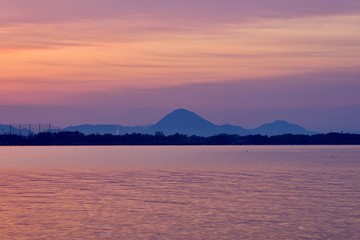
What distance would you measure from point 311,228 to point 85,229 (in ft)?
42.9

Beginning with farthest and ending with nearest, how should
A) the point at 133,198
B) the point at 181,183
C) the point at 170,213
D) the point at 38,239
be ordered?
the point at 181,183
the point at 133,198
the point at 170,213
the point at 38,239

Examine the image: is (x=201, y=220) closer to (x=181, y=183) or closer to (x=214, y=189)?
(x=214, y=189)

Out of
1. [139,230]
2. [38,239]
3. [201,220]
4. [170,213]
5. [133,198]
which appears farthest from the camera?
[133,198]

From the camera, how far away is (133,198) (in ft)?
198

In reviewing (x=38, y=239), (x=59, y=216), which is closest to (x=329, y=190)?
(x=59, y=216)

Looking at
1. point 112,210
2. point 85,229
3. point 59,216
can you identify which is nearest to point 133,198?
point 112,210

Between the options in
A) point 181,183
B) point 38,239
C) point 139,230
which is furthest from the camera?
point 181,183

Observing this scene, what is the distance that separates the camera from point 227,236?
3972 centimetres

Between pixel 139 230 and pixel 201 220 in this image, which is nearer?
pixel 139 230

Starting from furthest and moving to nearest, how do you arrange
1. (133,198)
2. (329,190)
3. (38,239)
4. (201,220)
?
(329,190)
(133,198)
(201,220)
(38,239)

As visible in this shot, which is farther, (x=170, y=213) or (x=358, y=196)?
(x=358, y=196)

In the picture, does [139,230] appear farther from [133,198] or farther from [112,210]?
[133,198]

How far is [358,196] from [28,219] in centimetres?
2840

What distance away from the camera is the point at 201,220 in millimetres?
46031
